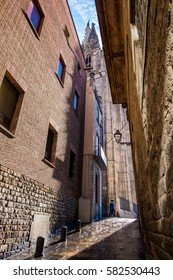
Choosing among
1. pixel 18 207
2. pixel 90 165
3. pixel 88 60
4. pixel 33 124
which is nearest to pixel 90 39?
pixel 88 60

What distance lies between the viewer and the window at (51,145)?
27.2 ft

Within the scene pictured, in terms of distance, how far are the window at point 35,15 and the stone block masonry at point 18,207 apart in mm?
6112

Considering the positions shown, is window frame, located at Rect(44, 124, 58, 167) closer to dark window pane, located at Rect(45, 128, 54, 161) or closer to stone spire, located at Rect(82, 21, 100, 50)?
dark window pane, located at Rect(45, 128, 54, 161)

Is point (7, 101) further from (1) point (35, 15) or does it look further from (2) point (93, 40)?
(2) point (93, 40)

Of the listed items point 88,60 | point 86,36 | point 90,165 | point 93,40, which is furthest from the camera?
point 86,36

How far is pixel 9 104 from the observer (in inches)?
224

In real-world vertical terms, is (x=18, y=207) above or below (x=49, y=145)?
below

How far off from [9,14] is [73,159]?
795 cm

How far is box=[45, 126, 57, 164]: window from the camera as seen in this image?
27.2ft

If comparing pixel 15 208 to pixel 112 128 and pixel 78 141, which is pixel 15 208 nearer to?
pixel 78 141

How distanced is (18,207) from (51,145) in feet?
12.3

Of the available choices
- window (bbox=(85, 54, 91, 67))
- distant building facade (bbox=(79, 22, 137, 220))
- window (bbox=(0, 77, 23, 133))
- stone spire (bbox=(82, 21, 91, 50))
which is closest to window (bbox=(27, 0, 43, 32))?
window (bbox=(0, 77, 23, 133))

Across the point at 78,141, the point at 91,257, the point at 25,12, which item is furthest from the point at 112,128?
the point at 91,257

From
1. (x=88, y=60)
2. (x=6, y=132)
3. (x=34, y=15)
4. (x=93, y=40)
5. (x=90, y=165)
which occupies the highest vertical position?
(x=93, y=40)
